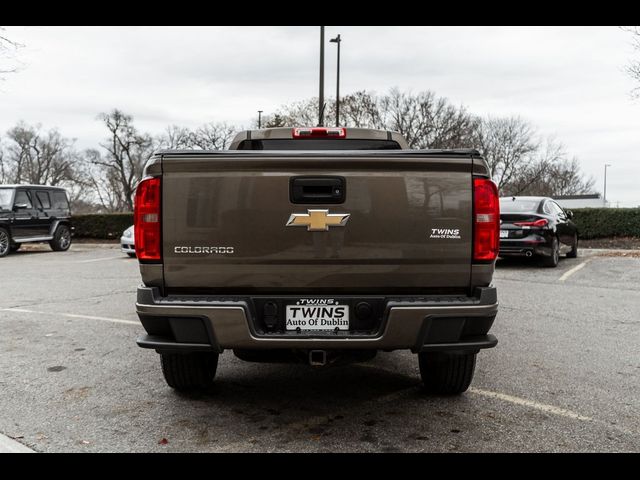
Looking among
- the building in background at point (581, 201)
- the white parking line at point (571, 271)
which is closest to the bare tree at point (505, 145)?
the building in background at point (581, 201)

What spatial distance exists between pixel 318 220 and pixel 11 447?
215 cm

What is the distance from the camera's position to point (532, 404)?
12.8 feet

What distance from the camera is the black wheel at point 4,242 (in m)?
17.2

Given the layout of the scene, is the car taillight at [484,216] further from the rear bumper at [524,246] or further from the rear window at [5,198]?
the rear window at [5,198]

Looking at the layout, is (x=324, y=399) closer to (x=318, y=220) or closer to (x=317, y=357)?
(x=317, y=357)

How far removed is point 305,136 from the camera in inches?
178

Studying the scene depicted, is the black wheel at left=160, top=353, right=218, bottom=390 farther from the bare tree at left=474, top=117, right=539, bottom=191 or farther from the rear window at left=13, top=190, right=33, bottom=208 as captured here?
the bare tree at left=474, top=117, right=539, bottom=191

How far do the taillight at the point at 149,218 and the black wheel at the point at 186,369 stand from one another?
0.92m

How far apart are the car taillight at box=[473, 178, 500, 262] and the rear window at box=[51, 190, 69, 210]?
62.0 feet

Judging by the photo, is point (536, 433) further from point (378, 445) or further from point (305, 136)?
point (305, 136)

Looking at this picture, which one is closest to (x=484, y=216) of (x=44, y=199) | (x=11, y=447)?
(x=11, y=447)

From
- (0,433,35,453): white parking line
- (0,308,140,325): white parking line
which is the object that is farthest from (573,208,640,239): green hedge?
(0,433,35,453): white parking line

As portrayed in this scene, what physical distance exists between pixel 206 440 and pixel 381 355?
8.02 ft

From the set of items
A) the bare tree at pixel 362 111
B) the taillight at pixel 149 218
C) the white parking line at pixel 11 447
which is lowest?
the white parking line at pixel 11 447
